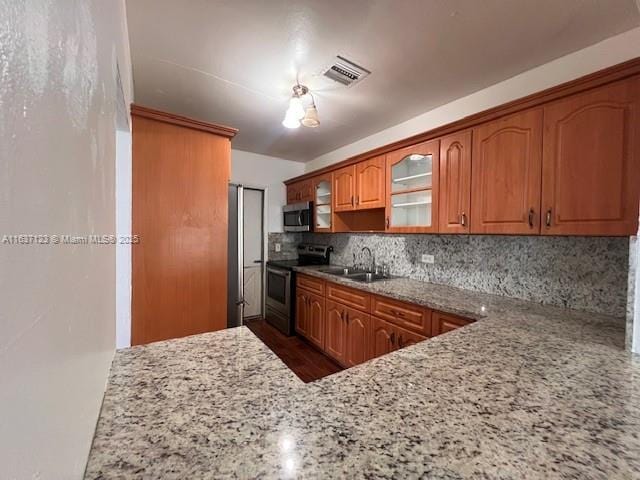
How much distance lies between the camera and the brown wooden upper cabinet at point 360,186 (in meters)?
2.50

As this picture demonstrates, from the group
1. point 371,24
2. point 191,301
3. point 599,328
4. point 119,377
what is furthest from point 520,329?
point 191,301

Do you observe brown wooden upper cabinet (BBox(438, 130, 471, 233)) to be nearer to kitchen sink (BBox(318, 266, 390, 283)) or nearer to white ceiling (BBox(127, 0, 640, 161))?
white ceiling (BBox(127, 0, 640, 161))

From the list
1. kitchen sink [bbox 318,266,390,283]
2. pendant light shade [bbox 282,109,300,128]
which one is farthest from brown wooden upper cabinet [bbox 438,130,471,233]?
pendant light shade [bbox 282,109,300,128]

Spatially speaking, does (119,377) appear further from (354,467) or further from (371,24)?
(371,24)

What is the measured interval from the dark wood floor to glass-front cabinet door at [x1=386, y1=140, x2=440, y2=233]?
145 cm

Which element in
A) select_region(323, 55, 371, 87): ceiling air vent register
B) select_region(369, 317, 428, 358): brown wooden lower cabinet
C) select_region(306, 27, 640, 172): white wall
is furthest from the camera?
select_region(369, 317, 428, 358): brown wooden lower cabinet

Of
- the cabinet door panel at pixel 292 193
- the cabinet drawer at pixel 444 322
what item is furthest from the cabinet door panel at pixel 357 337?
the cabinet door panel at pixel 292 193

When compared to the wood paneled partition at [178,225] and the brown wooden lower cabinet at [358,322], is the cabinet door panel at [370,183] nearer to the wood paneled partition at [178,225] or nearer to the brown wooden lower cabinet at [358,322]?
the brown wooden lower cabinet at [358,322]

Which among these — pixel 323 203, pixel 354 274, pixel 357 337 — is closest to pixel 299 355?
pixel 357 337

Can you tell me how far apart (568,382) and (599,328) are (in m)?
0.79

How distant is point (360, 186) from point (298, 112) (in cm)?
108

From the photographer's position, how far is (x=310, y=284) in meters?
2.97

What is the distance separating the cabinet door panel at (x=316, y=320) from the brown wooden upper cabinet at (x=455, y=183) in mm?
1454

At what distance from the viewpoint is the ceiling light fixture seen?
1.84m
